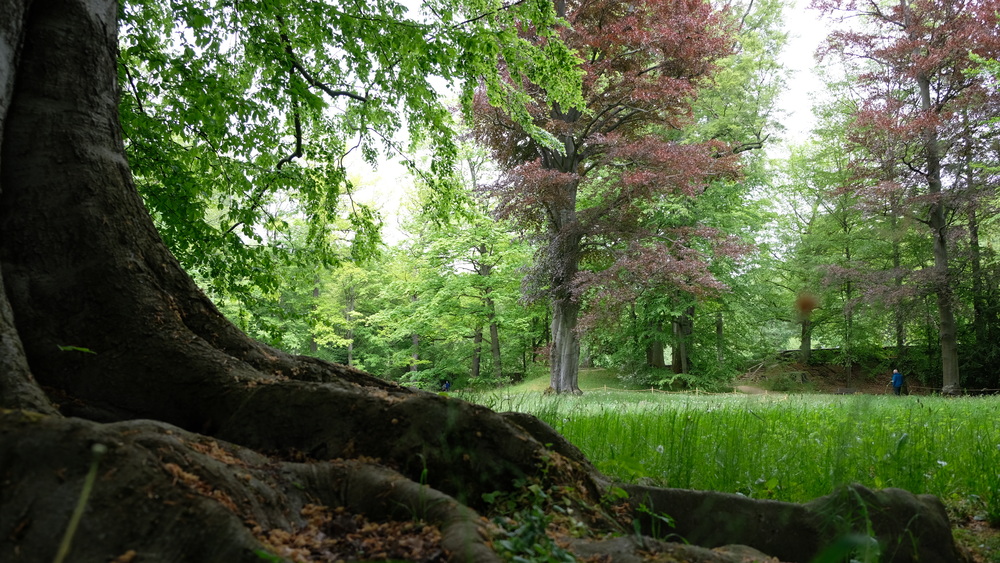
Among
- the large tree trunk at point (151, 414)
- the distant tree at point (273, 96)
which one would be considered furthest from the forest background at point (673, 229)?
the large tree trunk at point (151, 414)

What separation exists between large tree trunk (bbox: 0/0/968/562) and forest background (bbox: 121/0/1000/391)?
2391 millimetres

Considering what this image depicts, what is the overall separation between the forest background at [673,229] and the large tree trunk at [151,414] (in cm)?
239

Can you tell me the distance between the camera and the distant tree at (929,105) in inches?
658

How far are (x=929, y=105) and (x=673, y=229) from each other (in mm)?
10599

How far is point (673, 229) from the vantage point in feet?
50.4

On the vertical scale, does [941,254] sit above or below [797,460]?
above

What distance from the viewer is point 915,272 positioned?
17578 millimetres

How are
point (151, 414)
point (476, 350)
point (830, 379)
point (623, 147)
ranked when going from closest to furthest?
1. point (151, 414)
2. point (623, 147)
3. point (830, 379)
4. point (476, 350)

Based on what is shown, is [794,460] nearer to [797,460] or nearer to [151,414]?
[797,460]

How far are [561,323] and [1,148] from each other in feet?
48.7

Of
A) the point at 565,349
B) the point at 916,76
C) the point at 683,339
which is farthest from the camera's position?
the point at 683,339

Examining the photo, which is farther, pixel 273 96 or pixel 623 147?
pixel 623 147

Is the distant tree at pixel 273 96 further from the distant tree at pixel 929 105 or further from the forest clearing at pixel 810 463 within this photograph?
the distant tree at pixel 929 105

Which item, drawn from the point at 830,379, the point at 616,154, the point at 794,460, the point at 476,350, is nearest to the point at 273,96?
the point at 794,460
